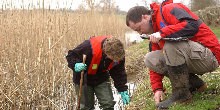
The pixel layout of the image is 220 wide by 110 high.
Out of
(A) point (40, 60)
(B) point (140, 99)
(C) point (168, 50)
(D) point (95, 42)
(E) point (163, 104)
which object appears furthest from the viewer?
(A) point (40, 60)

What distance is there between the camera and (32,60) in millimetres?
5574

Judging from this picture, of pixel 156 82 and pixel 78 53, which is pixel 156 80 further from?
pixel 78 53

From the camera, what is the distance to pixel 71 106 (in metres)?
5.63

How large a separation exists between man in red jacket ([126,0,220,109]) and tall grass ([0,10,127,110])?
2.12 m

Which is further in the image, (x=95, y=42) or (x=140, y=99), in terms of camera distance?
(x=140, y=99)

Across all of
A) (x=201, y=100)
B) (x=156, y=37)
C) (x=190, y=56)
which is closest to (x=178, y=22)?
(x=156, y=37)

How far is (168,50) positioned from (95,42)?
1049 mm

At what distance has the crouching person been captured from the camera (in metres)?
3.96

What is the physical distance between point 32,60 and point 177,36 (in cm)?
302

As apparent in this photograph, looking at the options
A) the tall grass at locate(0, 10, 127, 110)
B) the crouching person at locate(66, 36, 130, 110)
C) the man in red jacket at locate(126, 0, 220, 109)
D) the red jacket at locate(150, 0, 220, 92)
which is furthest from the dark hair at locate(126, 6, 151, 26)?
the tall grass at locate(0, 10, 127, 110)

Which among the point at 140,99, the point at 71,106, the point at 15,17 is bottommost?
the point at 71,106

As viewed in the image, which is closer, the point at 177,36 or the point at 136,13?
the point at 177,36

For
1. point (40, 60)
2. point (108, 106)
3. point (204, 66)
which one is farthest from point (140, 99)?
point (40, 60)

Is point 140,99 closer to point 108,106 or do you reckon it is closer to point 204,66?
point 108,106
